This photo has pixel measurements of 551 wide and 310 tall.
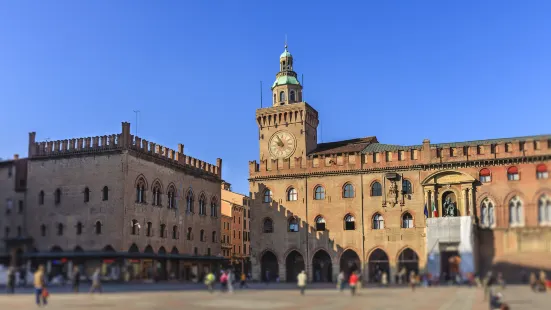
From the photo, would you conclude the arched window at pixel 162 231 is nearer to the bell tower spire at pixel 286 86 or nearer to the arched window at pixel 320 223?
the arched window at pixel 320 223

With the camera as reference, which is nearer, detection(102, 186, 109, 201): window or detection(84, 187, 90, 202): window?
detection(102, 186, 109, 201): window

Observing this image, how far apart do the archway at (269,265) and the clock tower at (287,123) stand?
8377 mm

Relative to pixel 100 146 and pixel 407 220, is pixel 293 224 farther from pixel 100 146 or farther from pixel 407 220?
pixel 100 146

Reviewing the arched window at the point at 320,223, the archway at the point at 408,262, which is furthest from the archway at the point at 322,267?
the archway at the point at 408,262

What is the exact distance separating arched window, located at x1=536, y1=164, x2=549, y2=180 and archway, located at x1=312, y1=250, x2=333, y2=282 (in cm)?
1845

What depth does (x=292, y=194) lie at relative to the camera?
57.8 m

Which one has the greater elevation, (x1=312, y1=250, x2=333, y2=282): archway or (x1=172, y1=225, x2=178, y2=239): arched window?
(x1=172, y1=225, x2=178, y2=239): arched window

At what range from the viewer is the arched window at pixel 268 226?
190 ft

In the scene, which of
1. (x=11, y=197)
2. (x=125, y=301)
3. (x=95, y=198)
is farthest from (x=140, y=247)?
(x=125, y=301)

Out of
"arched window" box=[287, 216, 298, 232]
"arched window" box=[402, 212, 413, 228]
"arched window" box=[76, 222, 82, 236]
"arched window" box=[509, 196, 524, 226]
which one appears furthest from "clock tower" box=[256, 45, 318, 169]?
"arched window" box=[509, 196, 524, 226]

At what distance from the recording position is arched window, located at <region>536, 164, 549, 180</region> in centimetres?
4903

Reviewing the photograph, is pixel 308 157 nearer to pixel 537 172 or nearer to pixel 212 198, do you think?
pixel 212 198

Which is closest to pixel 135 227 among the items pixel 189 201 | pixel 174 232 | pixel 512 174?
pixel 174 232

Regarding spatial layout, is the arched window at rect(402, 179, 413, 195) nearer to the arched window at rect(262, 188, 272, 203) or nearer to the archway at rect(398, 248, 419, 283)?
the archway at rect(398, 248, 419, 283)
